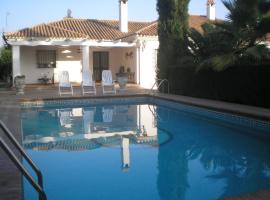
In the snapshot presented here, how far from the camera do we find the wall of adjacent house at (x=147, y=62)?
2234 centimetres

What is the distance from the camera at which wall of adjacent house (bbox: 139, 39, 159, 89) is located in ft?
73.3

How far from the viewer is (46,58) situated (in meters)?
24.7

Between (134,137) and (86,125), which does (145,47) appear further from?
(134,137)

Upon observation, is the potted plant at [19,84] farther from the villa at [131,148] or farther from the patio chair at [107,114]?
the patio chair at [107,114]

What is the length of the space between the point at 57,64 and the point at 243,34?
1579cm

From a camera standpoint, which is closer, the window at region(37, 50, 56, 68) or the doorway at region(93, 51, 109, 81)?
the window at region(37, 50, 56, 68)

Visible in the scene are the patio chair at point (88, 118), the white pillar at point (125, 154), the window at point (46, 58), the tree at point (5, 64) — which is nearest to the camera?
the white pillar at point (125, 154)

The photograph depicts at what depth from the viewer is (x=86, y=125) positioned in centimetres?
1141

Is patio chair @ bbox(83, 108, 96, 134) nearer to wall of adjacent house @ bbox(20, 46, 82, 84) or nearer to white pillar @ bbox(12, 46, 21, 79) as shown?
white pillar @ bbox(12, 46, 21, 79)

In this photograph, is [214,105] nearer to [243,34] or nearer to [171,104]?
[243,34]

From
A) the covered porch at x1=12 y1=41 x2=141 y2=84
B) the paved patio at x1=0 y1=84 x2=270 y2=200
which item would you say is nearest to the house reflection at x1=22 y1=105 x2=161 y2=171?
the paved patio at x1=0 y1=84 x2=270 y2=200

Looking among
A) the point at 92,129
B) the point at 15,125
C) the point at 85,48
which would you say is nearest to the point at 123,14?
the point at 85,48

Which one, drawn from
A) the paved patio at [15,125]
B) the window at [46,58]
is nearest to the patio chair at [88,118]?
the paved patio at [15,125]

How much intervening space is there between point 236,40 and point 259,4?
4.77ft
